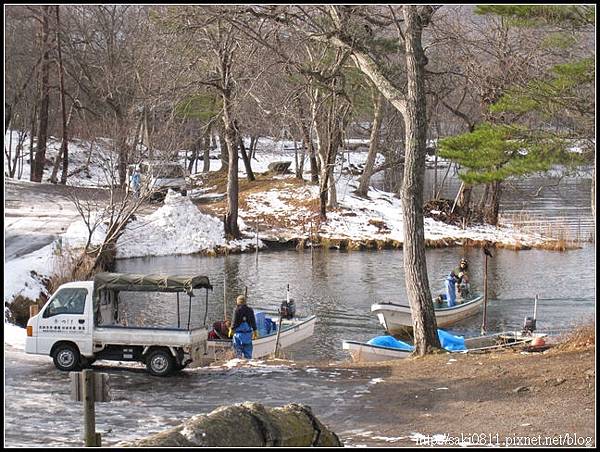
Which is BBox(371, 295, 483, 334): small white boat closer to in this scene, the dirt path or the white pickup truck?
the dirt path

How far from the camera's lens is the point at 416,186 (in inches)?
676

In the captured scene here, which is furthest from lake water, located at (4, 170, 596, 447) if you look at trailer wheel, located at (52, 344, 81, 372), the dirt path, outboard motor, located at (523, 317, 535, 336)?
outboard motor, located at (523, 317, 535, 336)

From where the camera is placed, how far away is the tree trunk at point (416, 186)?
1680 centimetres

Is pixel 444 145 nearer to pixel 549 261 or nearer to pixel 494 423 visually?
pixel 494 423

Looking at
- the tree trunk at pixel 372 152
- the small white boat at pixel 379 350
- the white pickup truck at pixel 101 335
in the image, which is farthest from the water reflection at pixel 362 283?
the tree trunk at pixel 372 152

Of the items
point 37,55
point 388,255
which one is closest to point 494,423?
point 388,255

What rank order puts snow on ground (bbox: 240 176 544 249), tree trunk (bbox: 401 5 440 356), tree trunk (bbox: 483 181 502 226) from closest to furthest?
tree trunk (bbox: 401 5 440 356) < snow on ground (bbox: 240 176 544 249) < tree trunk (bbox: 483 181 502 226)

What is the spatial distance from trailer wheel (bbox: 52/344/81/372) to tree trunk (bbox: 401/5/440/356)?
6.60 m

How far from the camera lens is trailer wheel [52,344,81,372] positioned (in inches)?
651

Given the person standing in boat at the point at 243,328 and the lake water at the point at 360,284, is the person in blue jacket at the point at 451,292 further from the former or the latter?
the person standing in boat at the point at 243,328

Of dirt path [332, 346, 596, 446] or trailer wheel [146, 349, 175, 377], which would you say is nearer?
dirt path [332, 346, 596, 446]

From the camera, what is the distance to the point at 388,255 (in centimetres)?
4000

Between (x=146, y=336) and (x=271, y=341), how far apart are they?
4.73 m

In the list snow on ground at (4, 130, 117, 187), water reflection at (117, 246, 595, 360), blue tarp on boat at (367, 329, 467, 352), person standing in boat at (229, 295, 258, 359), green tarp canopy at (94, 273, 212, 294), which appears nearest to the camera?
green tarp canopy at (94, 273, 212, 294)
